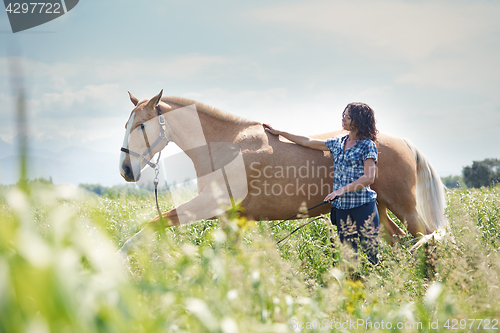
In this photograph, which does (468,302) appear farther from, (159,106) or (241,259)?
(159,106)

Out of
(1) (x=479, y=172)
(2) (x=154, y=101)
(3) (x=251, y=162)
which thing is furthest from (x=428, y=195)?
(1) (x=479, y=172)

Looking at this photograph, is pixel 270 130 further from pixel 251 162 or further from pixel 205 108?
pixel 205 108

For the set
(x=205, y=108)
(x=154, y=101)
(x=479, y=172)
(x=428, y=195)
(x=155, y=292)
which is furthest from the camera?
(x=479, y=172)

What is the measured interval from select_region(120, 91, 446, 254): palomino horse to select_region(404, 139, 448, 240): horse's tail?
60 mm

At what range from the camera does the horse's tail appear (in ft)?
15.4

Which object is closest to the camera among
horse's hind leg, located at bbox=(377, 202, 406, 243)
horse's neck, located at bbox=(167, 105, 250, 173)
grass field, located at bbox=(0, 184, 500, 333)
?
grass field, located at bbox=(0, 184, 500, 333)

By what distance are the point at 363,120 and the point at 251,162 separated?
1.56 metres

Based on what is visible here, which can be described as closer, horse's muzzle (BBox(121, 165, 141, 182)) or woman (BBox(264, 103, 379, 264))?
woman (BBox(264, 103, 379, 264))

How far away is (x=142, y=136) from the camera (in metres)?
4.25

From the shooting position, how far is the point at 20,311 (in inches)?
43.1

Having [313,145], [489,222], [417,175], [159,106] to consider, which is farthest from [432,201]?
[159,106]

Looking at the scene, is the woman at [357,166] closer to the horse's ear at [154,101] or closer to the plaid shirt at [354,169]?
the plaid shirt at [354,169]

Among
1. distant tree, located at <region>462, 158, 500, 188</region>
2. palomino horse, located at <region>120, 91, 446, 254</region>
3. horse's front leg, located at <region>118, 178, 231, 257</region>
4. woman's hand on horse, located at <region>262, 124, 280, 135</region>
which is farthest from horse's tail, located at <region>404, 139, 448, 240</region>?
distant tree, located at <region>462, 158, 500, 188</region>

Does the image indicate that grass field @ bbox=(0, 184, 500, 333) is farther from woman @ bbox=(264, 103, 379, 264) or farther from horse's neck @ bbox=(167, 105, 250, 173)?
horse's neck @ bbox=(167, 105, 250, 173)
